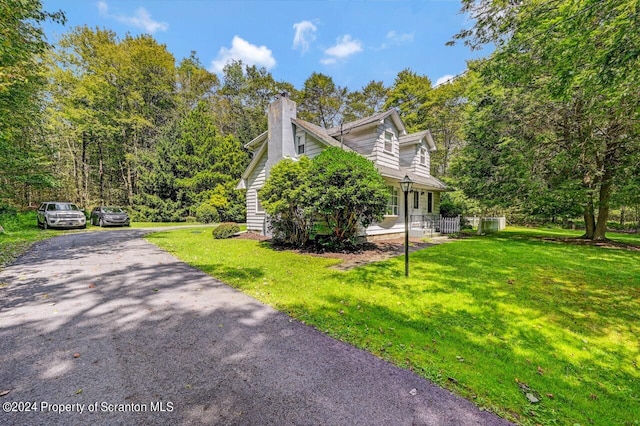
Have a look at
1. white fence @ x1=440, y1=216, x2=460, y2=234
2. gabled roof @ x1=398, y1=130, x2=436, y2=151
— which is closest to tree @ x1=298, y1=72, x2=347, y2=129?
gabled roof @ x1=398, y1=130, x2=436, y2=151

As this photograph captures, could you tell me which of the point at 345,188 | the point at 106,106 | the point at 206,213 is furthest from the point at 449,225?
the point at 106,106

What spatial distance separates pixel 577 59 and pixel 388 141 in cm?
861

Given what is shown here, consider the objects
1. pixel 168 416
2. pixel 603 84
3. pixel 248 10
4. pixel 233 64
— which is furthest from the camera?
pixel 233 64

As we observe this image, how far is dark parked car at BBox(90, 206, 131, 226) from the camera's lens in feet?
59.0

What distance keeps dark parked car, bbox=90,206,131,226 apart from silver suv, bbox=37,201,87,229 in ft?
4.75

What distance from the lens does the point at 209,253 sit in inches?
358

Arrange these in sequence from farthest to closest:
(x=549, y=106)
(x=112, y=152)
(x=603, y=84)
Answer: (x=112, y=152)
(x=549, y=106)
(x=603, y=84)

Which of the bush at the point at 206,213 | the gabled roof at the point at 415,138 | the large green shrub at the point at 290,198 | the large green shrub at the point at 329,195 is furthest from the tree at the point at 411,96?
the bush at the point at 206,213

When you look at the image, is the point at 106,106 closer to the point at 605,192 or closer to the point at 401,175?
the point at 401,175

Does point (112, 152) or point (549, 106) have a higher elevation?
point (112, 152)

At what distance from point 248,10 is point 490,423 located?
43.9 feet

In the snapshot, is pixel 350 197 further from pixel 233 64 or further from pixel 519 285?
pixel 233 64

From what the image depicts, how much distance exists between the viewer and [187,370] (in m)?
2.71

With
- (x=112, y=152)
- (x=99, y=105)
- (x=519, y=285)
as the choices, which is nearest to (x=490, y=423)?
(x=519, y=285)
